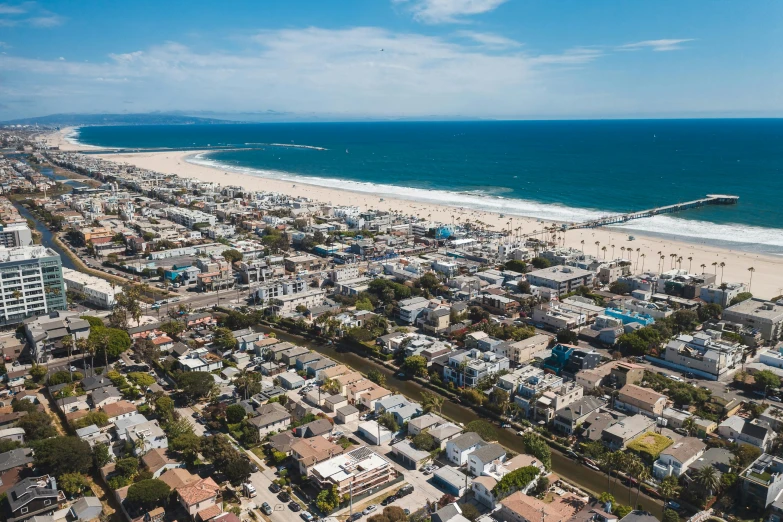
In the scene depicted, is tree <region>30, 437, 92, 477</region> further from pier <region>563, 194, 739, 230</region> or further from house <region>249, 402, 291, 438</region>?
pier <region>563, 194, 739, 230</region>

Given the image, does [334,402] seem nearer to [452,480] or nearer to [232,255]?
[452,480]

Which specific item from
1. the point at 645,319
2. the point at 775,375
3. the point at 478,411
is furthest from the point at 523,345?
the point at 775,375

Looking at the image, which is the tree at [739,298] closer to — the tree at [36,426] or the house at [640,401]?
the house at [640,401]

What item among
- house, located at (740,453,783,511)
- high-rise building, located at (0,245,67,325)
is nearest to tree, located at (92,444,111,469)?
high-rise building, located at (0,245,67,325)

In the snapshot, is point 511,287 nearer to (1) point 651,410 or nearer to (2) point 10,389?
(1) point 651,410

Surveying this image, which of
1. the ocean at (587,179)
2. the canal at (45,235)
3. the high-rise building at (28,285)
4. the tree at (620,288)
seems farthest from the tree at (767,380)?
the canal at (45,235)
